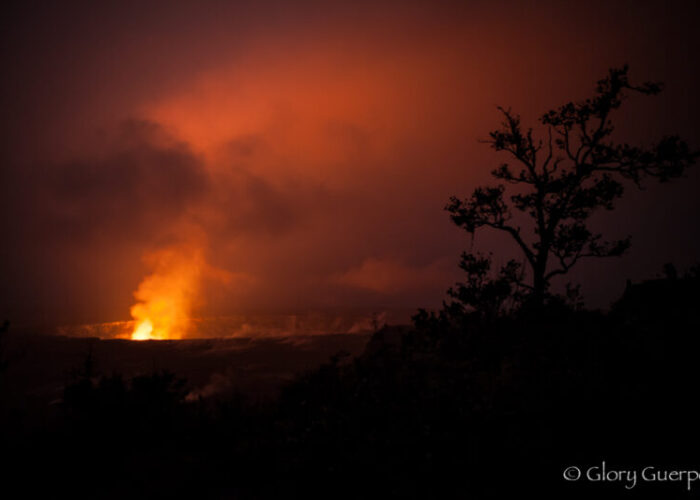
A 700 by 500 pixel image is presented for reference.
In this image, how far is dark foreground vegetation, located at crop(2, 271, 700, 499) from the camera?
18.6 ft

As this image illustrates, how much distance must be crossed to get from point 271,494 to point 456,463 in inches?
111

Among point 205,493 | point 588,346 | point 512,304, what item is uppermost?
point 512,304

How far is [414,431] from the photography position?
22.1 ft

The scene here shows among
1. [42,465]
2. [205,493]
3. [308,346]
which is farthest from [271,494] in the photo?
[308,346]

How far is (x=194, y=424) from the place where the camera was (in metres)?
8.51

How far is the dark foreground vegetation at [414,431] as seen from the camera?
223 inches

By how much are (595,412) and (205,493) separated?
652 centimetres

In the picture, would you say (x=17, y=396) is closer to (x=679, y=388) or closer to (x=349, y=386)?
(x=349, y=386)

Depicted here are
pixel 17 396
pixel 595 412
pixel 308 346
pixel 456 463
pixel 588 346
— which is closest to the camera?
pixel 456 463

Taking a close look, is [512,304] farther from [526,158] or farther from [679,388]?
[679,388]

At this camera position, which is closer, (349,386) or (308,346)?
(349,386)

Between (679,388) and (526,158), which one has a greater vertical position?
(526,158)

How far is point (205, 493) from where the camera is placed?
5.98 meters

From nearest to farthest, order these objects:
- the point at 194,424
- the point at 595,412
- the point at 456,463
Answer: the point at 456,463 → the point at 595,412 → the point at 194,424
